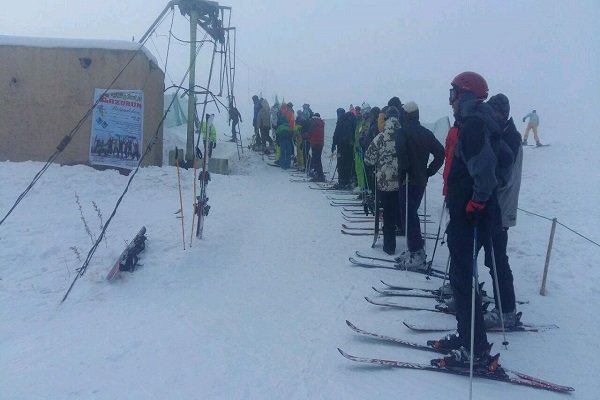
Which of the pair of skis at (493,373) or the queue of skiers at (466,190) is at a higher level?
the queue of skiers at (466,190)

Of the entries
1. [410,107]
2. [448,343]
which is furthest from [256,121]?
[448,343]

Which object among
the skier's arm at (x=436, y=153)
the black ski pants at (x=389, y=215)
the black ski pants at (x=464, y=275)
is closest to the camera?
the black ski pants at (x=464, y=275)

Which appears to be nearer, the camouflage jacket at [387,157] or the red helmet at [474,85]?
the red helmet at [474,85]

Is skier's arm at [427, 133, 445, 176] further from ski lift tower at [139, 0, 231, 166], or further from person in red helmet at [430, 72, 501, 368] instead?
ski lift tower at [139, 0, 231, 166]

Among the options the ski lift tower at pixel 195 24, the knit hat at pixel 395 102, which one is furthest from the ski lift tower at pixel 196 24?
the knit hat at pixel 395 102

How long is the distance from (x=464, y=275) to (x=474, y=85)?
4.88ft

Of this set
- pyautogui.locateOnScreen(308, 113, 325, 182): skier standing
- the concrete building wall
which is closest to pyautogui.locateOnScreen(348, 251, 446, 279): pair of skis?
the concrete building wall

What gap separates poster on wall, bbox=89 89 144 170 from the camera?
12375mm

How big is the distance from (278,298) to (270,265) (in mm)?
1296

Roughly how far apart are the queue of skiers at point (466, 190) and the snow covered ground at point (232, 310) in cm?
35

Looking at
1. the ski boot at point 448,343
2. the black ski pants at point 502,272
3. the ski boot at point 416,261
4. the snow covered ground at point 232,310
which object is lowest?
the snow covered ground at point 232,310

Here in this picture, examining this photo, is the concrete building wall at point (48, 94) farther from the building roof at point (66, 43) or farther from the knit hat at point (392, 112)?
the knit hat at point (392, 112)

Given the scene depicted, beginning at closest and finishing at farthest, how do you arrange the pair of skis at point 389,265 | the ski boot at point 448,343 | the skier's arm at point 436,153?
the ski boot at point 448,343, the pair of skis at point 389,265, the skier's arm at point 436,153

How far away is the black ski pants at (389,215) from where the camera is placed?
24.1 feet
